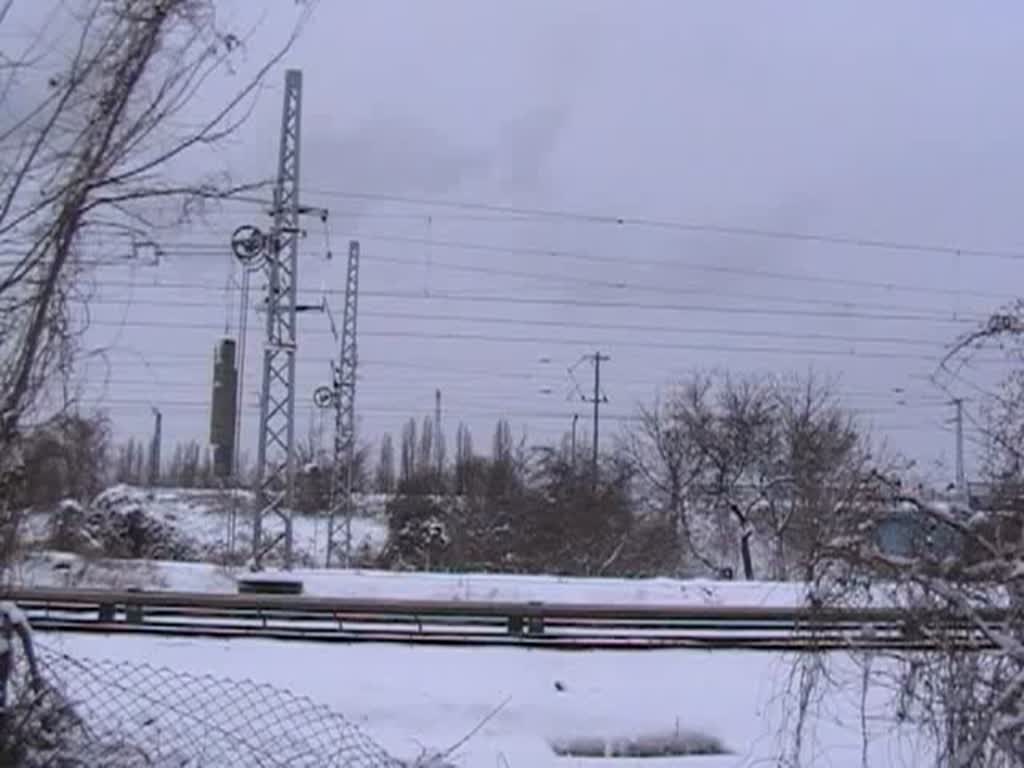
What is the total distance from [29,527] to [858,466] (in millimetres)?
3875

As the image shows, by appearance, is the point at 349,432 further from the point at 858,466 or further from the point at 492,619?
the point at 858,466

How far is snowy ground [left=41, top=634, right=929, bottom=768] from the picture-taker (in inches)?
397

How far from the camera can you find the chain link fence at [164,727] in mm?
6035

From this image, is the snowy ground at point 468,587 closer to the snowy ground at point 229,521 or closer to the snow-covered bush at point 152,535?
the snow-covered bush at point 152,535

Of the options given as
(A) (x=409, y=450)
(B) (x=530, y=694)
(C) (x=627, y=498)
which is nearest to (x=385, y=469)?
(A) (x=409, y=450)

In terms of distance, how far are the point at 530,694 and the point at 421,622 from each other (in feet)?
18.1

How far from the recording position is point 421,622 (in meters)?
18.2

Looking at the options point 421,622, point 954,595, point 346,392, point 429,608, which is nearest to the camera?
point 954,595

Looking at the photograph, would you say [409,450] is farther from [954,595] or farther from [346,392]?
[954,595]

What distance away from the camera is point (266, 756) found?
7438 mm

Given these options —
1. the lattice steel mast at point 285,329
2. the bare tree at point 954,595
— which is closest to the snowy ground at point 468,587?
the lattice steel mast at point 285,329

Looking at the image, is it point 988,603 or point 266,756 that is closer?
point 988,603

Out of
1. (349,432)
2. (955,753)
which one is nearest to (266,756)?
(955,753)

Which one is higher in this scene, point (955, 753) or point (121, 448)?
point (121, 448)
